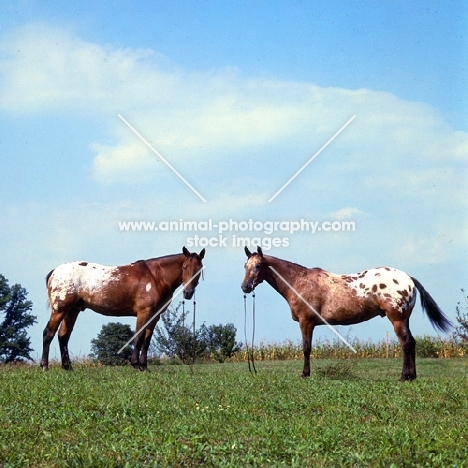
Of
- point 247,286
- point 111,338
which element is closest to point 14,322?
point 111,338

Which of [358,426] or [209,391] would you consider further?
[209,391]

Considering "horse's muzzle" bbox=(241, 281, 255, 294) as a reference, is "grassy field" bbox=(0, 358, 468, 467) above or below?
below

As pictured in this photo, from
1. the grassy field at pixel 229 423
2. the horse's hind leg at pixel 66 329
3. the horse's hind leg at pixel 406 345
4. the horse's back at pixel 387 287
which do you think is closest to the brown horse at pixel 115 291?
the horse's hind leg at pixel 66 329

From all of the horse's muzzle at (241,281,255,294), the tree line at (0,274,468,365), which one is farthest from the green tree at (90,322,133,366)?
the horse's muzzle at (241,281,255,294)

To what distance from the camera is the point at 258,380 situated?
12977 mm

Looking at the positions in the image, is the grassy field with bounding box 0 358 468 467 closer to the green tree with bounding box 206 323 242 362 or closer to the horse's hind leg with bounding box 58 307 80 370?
the horse's hind leg with bounding box 58 307 80 370

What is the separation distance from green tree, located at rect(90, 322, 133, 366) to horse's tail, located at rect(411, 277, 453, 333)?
521 inches

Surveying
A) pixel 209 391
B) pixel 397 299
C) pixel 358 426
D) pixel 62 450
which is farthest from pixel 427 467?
pixel 397 299

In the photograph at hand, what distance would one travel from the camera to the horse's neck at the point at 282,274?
1555 centimetres

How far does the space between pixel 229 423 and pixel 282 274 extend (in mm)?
6962

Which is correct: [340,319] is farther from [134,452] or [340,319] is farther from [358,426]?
[134,452]

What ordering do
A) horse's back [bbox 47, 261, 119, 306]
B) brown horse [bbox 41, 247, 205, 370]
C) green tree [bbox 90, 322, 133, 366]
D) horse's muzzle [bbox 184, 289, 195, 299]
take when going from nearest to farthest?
horse's muzzle [bbox 184, 289, 195, 299] < brown horse [bbox 41, 247, 205, 370] < horse's back [bbox 47, 261, 119, 306] < green tree [bbox 90, 322, 133, 366]

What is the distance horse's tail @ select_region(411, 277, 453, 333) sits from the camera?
15.3 m

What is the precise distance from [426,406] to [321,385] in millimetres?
2559
